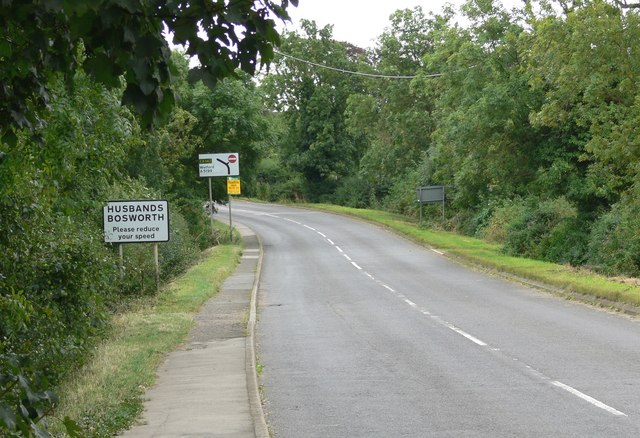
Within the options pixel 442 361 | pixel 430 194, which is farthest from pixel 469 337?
pixel 430 194

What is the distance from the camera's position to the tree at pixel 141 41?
369 cm

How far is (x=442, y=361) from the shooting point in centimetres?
1280

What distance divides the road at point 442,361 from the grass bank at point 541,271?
0.70m

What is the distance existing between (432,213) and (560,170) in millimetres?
26883

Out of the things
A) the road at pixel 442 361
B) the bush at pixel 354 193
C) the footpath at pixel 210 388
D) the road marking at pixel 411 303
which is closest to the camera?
the footpath at pixel 210 388

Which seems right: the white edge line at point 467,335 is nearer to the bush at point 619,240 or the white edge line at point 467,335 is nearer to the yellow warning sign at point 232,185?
the bush at point 619,240

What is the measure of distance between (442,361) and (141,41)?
32.2 ft

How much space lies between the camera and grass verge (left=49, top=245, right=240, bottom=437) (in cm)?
858

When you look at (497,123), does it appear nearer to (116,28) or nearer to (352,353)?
(352,353)

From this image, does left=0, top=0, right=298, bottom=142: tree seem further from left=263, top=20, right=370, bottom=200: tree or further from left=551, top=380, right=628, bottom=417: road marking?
left=263, top=20, right=370, bottom=200: tree

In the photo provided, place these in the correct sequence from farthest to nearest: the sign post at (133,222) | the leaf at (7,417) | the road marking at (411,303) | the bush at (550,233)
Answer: the bush at (550,233)
the road marking at (411,303)
the sign post at (133,222)
the leaf at (7,417)

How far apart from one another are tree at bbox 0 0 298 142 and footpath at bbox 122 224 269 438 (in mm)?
4384

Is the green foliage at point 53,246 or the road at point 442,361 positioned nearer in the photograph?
the green foliage at point 53,246

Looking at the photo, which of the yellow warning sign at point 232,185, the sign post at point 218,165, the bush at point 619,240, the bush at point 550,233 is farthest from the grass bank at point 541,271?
the sign post at point 218,165
